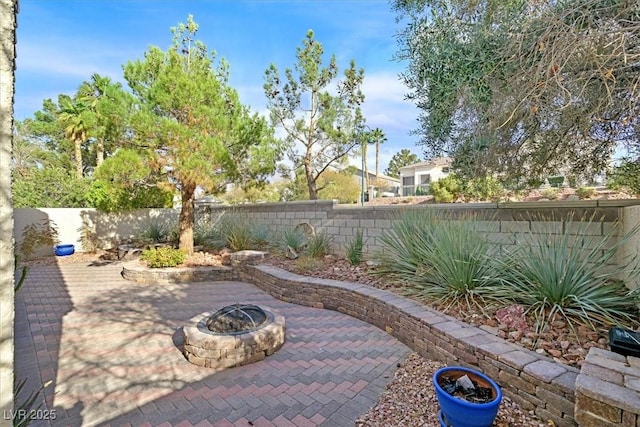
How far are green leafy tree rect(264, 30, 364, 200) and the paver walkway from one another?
8.98 meters

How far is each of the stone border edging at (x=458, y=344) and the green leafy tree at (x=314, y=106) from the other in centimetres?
847

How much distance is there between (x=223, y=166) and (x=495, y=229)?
669 cm

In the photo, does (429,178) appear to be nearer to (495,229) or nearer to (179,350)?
(495,229)

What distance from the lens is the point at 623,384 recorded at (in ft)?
6.61

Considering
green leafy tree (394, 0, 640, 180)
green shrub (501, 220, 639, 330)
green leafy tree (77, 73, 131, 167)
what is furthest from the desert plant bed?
green leafy tree (77, 73, 131, 167)

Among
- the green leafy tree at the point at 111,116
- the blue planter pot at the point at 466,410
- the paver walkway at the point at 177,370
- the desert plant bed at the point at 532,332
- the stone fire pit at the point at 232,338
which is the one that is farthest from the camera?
the green leafy tree at the point at 111,116

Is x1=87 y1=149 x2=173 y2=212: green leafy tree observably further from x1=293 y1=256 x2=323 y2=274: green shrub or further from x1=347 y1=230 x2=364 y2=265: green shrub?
x1=347 y1=230 x2=364 y2=265: green shrub

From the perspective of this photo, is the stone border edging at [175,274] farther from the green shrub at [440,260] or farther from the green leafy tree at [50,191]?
the green leafy tree at [50,191]

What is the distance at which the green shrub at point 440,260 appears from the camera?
13.5ft

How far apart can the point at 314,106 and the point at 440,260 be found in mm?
10378

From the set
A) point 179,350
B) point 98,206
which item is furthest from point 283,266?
point 98,206

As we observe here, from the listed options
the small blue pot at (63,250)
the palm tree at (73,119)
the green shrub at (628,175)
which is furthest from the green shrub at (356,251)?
the palm tree at (73,119)

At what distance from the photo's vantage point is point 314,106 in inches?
516

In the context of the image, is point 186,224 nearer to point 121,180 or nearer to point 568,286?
point 121,180
